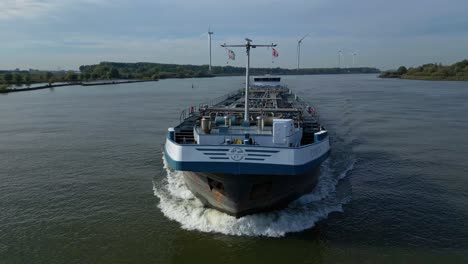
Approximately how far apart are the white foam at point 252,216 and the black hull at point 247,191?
33 cm

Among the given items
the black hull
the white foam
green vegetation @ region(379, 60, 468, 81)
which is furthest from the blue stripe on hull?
green vegetation @ region(379, 60, 468, 81)

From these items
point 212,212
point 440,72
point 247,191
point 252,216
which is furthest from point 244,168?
point 440,72

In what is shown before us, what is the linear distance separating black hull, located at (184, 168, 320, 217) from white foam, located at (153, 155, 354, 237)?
0.33m

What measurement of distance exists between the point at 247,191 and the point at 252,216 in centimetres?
128

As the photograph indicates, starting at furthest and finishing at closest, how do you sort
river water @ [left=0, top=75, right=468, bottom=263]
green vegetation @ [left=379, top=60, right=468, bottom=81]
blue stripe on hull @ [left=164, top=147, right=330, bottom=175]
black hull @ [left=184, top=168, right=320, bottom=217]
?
green vegetation @ [left=379, top=60, right=468, bottom=81]
black hull @ [left=184, top=168, right=320, bottom=217]
river water @ [left=0, top=75, right=468, bottom=263]
blue stripe on hull @ [left=164, top=147, right=330, bottom=175]

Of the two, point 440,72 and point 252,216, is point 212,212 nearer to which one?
point 252,216

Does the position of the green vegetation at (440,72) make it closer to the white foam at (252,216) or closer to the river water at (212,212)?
the river water at (212,212)

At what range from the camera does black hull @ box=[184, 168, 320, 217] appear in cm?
1267

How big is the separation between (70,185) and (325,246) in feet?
43.1

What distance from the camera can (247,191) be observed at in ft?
42.3

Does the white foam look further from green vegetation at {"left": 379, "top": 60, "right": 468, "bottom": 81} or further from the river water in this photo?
green vegetation at {"left": 379, "top": 60, "right": 468, "bottom": 81}

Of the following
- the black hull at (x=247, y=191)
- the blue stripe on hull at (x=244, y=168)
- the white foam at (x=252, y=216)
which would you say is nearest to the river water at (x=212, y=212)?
the white foam at (x=252, y=216)

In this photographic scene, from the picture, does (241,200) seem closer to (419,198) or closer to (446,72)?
(419,198)

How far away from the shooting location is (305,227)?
1371 centimetres
